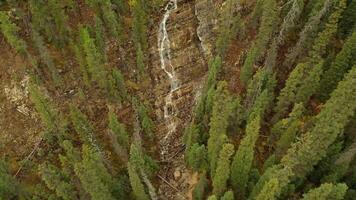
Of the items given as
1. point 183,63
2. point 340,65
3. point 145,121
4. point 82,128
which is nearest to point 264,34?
point 340,65

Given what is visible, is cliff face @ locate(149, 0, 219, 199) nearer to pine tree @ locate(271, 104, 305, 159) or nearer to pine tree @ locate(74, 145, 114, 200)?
pine tree @ locate(74, 145, 114, 200)

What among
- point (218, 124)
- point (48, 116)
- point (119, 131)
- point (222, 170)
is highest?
point (48, 116)

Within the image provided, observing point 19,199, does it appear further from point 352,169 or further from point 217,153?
point 352,169

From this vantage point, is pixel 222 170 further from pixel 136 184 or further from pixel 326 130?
pixel 326 130

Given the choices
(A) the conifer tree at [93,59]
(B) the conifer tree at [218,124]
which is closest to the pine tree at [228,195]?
(B) the conifer tree at [218,124]

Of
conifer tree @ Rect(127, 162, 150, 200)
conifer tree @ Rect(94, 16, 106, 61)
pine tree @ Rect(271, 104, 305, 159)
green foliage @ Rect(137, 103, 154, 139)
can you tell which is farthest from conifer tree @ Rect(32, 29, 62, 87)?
pine tree @ Rect(271, 104, 305, 159)
